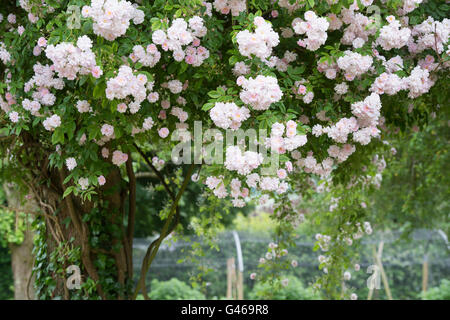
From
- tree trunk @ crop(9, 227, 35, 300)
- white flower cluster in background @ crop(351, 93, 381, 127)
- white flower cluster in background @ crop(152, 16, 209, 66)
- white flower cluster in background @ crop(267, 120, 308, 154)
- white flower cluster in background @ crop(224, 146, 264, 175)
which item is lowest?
tree trunk @ crop(9, 227, 35, 300)

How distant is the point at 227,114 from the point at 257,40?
275mm

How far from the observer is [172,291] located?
6.64 metres

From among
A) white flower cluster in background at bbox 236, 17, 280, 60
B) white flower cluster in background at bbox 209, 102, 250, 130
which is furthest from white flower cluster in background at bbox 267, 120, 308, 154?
white flower cluster in background at bbox 236, 17, 280, 60

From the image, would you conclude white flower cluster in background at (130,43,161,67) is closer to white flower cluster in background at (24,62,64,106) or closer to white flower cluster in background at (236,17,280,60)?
white flower cluster in background at (236,17,280,60)

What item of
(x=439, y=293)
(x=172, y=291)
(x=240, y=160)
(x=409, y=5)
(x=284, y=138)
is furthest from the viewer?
(x=439, y=293)

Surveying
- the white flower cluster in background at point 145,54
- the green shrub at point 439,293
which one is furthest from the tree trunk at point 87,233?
the green shrub at point 439,293

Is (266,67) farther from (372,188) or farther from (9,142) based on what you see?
(372,188)

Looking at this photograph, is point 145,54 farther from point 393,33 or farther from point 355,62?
point 393,33

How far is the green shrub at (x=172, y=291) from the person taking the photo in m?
6.54

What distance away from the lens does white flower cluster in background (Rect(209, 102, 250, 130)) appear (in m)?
1.79

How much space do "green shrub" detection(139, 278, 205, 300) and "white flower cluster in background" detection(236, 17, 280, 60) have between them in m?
5.14

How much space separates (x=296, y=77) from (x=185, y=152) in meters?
1.38

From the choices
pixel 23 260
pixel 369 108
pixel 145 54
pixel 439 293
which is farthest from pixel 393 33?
pixel 23 260

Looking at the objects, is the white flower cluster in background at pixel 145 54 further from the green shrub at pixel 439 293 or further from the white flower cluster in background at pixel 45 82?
the green shrub at pixel 439 293
